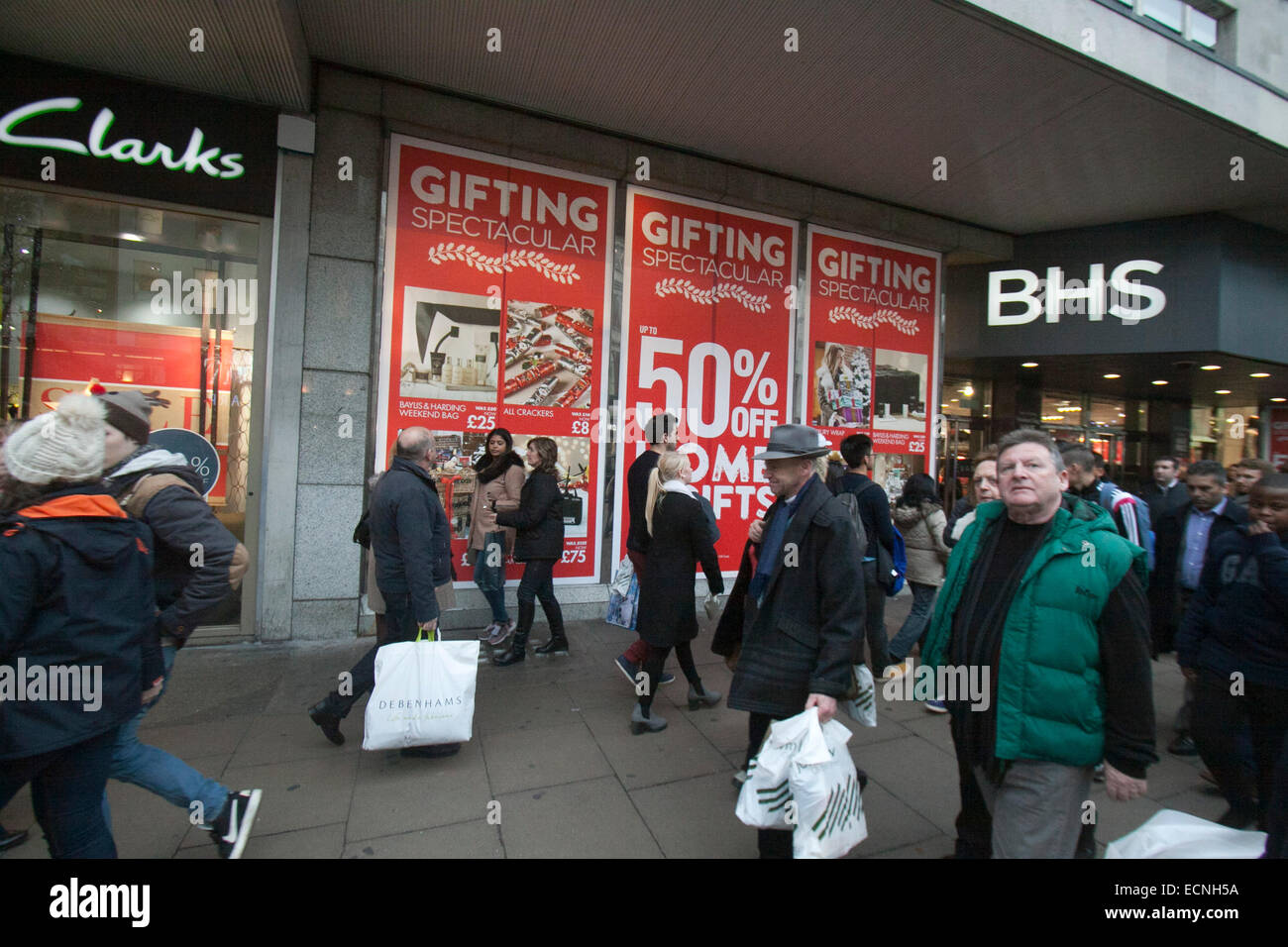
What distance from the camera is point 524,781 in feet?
11.0

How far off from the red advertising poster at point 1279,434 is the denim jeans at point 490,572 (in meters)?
18.1

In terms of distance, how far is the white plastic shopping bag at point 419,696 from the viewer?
10.4 feet

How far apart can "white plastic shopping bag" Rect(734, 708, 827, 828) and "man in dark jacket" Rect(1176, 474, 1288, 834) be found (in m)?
2.19

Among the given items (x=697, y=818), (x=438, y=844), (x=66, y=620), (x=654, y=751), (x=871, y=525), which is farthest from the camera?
(x=871, y=525)

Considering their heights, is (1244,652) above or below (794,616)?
below

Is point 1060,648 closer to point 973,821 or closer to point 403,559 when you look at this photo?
point 973,821

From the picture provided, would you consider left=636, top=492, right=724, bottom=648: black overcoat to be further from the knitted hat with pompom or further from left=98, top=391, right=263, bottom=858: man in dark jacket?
the knitted hat with pompom

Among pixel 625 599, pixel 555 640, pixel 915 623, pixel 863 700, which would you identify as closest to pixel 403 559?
pixel 625 599

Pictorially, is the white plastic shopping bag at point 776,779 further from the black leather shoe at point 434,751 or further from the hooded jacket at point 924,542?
the hooded jacket at point 924,542

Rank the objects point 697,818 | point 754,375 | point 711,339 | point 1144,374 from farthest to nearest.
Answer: point 1144,374 < point 754,375 < point 711,339 < point 697,818

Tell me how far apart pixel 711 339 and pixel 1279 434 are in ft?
50.9

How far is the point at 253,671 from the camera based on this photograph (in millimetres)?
4887
